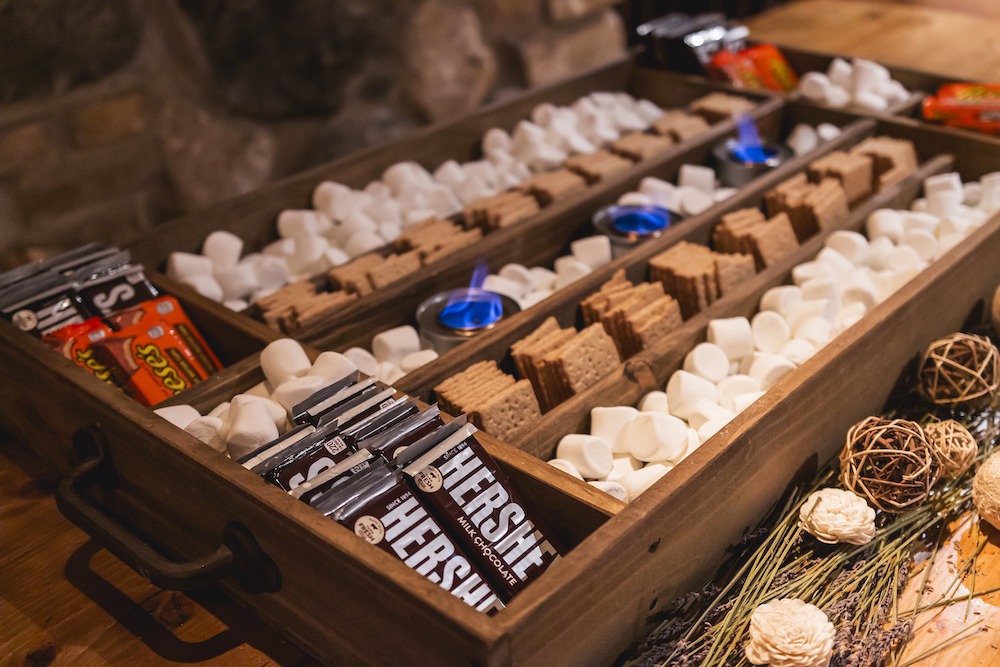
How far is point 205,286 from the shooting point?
1532 millimetres

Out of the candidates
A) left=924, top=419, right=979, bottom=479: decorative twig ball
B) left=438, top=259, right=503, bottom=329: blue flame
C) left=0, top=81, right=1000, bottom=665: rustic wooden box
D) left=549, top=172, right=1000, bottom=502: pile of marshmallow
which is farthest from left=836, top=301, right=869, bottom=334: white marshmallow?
left=438, top=259, right=503, bottom=329: blue flame

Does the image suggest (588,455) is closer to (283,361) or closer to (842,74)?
(283,361)

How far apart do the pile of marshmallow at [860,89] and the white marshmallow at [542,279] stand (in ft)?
3.50

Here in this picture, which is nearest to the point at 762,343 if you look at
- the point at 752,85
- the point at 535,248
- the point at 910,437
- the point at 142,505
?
the point at 910,437

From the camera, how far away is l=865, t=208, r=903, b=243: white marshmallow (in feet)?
5.50

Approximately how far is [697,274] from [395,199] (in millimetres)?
751

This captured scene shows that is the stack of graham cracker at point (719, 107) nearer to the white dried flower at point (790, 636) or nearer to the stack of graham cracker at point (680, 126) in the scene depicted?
the stack of graham cracker at point (680, 126)

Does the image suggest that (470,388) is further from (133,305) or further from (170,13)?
(170,13)

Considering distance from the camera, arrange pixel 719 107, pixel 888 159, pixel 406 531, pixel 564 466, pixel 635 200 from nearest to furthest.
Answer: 1. pixel 406 531
2. pixel 564 466
3. pixel 635 200
4. pixel 888 159
5. pixel 719 107

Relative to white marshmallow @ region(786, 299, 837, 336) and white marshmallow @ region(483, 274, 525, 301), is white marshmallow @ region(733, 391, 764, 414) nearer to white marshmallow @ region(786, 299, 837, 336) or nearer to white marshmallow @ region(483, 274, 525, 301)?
white marshmallow @ region(786, 299, 837, 336)

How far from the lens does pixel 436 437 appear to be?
38.1 inches

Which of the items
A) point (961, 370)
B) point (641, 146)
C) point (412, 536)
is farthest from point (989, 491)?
point (641, 146)

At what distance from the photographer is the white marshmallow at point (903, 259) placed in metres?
1.56

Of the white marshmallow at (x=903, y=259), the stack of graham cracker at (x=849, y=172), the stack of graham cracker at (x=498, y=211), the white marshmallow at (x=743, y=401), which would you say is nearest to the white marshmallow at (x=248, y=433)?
the white marshmallow at (x=743, y=401)
